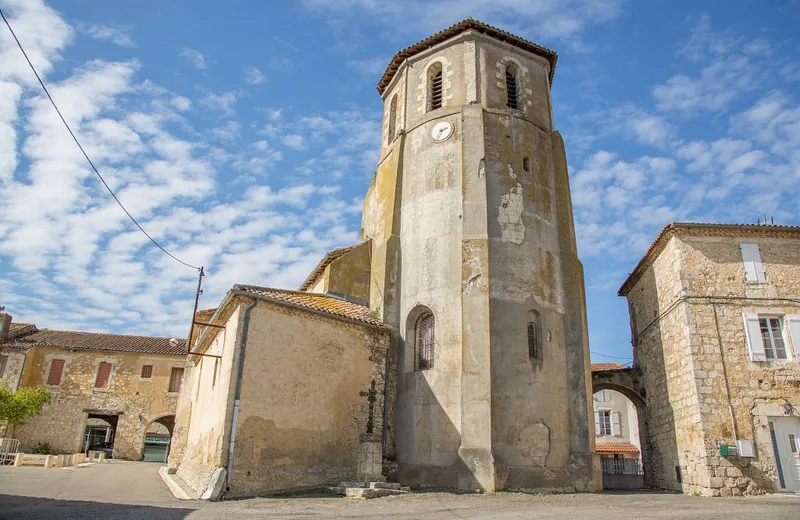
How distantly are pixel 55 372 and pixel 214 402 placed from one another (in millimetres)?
21903

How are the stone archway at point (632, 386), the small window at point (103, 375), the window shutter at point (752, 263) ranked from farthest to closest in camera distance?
the small window at point (103, 375)
the stone archway at point (632, 386)
the window shutter at point (752, 263)

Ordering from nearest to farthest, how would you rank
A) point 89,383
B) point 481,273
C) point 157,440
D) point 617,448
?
point 481,273
point 89,383
point 617,448
point 157,440

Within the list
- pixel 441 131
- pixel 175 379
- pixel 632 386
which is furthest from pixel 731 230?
pixel 175 379

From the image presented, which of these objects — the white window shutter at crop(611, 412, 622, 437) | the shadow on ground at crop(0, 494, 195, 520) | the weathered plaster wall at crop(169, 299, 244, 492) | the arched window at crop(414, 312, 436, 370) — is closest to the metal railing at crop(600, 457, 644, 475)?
the white window shutter at crop(611, 412, 622, 437)

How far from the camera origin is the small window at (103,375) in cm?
3097

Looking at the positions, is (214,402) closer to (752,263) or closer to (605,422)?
(752,263)

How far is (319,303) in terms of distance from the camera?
49.4 ft

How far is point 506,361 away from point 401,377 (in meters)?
2.99

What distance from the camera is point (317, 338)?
45.7 ft

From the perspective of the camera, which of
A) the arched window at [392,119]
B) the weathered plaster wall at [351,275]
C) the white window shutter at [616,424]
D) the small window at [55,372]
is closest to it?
the weathered plaster wall at [351,275]

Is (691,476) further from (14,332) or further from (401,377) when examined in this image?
(14,332)

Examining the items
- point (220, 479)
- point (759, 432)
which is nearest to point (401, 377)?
point (220, 479)

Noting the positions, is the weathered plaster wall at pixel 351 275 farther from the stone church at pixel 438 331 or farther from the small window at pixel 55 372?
the small window at pixel 55 372

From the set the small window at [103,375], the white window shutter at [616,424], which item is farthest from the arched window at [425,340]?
the white window shutter at [616,424]
